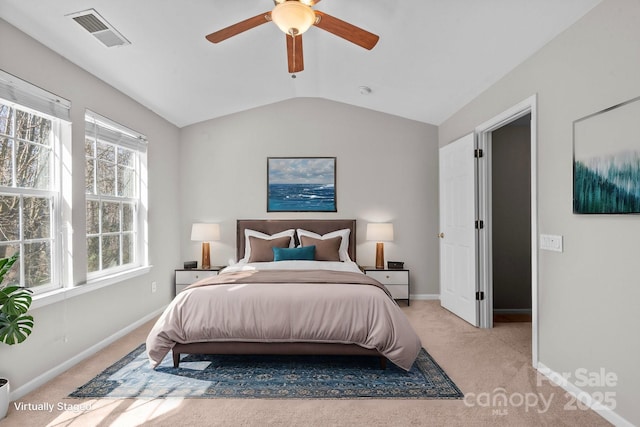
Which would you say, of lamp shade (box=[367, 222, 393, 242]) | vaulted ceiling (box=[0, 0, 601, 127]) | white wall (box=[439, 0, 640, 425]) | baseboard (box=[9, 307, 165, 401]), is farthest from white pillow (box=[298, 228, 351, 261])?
white wall (box=[439, 0, 640, 425])

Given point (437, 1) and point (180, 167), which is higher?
point (437, 1)

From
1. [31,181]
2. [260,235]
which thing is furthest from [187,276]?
[31,181]

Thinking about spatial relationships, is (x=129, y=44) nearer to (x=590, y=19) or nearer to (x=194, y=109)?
(x=194, y=109)

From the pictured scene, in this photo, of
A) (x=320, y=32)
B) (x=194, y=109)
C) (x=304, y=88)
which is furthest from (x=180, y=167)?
(x=320, y=32)

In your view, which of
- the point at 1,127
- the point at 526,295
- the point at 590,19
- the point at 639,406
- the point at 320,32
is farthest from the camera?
the point at 526,295

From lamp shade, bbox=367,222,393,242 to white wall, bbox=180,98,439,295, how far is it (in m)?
0.27

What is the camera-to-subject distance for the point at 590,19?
2283 mm

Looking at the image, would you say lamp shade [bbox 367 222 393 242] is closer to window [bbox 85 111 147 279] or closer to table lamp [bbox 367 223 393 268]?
table lamp [bbox 367 223 393 268]

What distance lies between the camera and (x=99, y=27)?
2611 mm

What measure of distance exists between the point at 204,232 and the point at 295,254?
1322 millimetres

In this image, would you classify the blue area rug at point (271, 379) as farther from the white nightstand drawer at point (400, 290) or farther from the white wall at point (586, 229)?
the white nightstand drawer at point (400, 290)

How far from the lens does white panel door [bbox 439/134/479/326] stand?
3.97 meters

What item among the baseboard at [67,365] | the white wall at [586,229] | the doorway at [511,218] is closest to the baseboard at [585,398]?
the white wall at [586,229]

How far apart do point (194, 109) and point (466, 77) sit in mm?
3200
